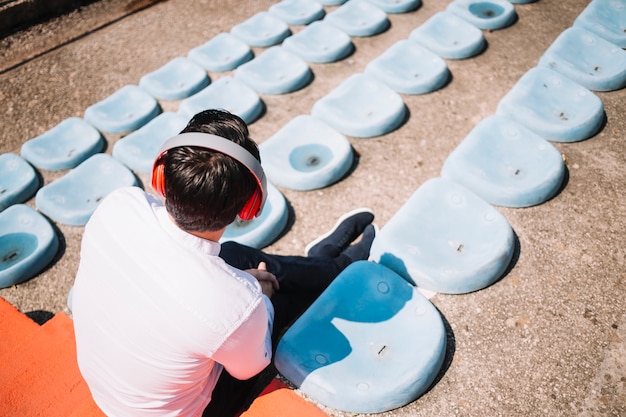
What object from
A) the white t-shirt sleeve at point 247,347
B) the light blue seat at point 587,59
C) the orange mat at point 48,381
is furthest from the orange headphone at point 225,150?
the light blue seat at point 587,59

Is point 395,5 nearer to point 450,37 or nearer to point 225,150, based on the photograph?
point 450,37

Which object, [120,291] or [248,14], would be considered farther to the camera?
[248,14]

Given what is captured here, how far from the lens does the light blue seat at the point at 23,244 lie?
7.68 feet

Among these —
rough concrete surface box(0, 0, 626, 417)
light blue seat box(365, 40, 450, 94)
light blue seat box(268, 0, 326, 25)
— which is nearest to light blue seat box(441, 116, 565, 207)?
rough concrete surface box(0, 0, 626, 417)

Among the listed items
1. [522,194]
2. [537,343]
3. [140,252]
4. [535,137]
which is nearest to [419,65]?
[535,137]

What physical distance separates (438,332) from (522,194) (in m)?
1.03

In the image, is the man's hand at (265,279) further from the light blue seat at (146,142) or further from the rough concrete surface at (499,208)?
the light blue seat at (146,142)

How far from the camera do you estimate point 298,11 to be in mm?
3912

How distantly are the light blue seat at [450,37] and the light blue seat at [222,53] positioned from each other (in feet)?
4.24

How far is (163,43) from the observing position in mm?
3838

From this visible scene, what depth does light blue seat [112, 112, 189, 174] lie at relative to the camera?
280 cm

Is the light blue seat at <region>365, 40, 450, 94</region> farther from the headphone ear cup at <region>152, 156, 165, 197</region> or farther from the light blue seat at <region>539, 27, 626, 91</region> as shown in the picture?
the headphone ear cup at <region>152, 156, 165, 197</region>

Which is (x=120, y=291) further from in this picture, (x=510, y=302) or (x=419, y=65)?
(x=419, y=65)

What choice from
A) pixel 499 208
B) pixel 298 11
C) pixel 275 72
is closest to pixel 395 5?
pixel 298 11
